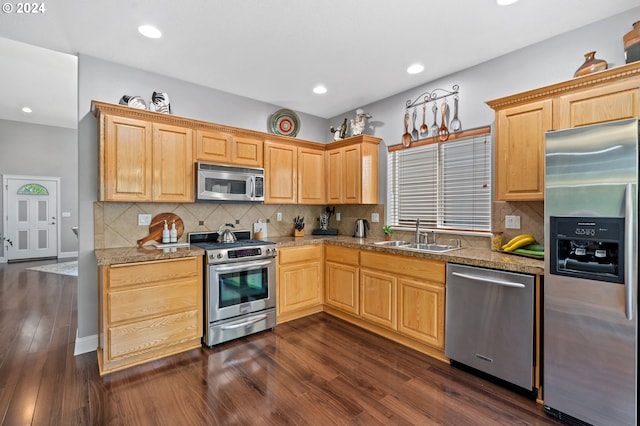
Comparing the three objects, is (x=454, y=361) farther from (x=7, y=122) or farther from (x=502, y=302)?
(x=7, y=122)

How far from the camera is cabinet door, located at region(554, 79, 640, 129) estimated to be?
194 cm

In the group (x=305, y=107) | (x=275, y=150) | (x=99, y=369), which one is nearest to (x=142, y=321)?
(x=99, y=369)

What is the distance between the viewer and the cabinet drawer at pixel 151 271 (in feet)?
7.95

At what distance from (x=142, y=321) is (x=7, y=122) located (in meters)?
7.13

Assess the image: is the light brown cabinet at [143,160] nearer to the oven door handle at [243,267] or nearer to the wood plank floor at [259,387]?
the oven door handle at [243,267]

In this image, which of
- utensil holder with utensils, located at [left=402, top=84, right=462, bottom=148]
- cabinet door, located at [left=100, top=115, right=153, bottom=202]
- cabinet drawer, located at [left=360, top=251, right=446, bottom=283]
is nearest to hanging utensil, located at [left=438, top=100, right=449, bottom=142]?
utensil holder with utensils, located at [left=402, top=84, right=462, bottom=148]

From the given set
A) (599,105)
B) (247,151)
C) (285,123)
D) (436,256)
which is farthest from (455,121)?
(247,151)

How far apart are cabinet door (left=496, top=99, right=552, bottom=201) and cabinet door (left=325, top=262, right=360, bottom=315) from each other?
1666 mm

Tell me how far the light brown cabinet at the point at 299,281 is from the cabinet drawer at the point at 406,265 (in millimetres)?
678

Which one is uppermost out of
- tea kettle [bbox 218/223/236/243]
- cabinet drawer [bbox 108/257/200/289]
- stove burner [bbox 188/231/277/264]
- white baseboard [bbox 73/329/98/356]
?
tea kettle [bbox 218/223/236/243]

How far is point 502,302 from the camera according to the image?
2.21 m

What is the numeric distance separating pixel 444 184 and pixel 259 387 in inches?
104

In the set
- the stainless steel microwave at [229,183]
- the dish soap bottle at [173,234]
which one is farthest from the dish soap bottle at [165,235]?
the stainless steel microwave at [229,183]

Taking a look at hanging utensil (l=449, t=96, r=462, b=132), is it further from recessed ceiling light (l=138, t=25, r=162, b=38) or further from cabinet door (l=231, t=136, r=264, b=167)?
recessed ceiling light (l=138, t=25, r=162, b=38)
